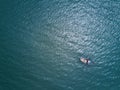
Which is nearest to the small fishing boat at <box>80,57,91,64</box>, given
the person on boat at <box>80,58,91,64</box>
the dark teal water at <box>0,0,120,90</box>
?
the person on boat at <box>80,58,91,64</box>

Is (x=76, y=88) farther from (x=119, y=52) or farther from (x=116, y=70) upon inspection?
(x=119, y=52)

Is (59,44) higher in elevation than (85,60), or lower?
higher

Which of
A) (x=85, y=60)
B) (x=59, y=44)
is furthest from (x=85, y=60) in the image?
(x=59, y=44)

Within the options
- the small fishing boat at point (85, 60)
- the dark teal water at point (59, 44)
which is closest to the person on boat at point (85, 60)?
the small fishing boat at point (85, 60)

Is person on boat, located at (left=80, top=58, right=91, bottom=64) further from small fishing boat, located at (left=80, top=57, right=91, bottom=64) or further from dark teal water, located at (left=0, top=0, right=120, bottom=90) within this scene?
dark teal water, located at (left=0, top=0, right=120, bottom=90)

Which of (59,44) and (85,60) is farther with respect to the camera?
(59,44)

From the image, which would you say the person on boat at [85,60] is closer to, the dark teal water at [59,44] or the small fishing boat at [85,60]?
the small fishing boat at [85,60]

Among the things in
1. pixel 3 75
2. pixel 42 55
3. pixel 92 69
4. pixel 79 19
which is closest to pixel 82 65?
pixel 92 69

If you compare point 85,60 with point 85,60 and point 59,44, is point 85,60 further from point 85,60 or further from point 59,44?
point 59,44

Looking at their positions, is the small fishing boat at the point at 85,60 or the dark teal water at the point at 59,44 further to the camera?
the small fishing boat at the point at 85,60
